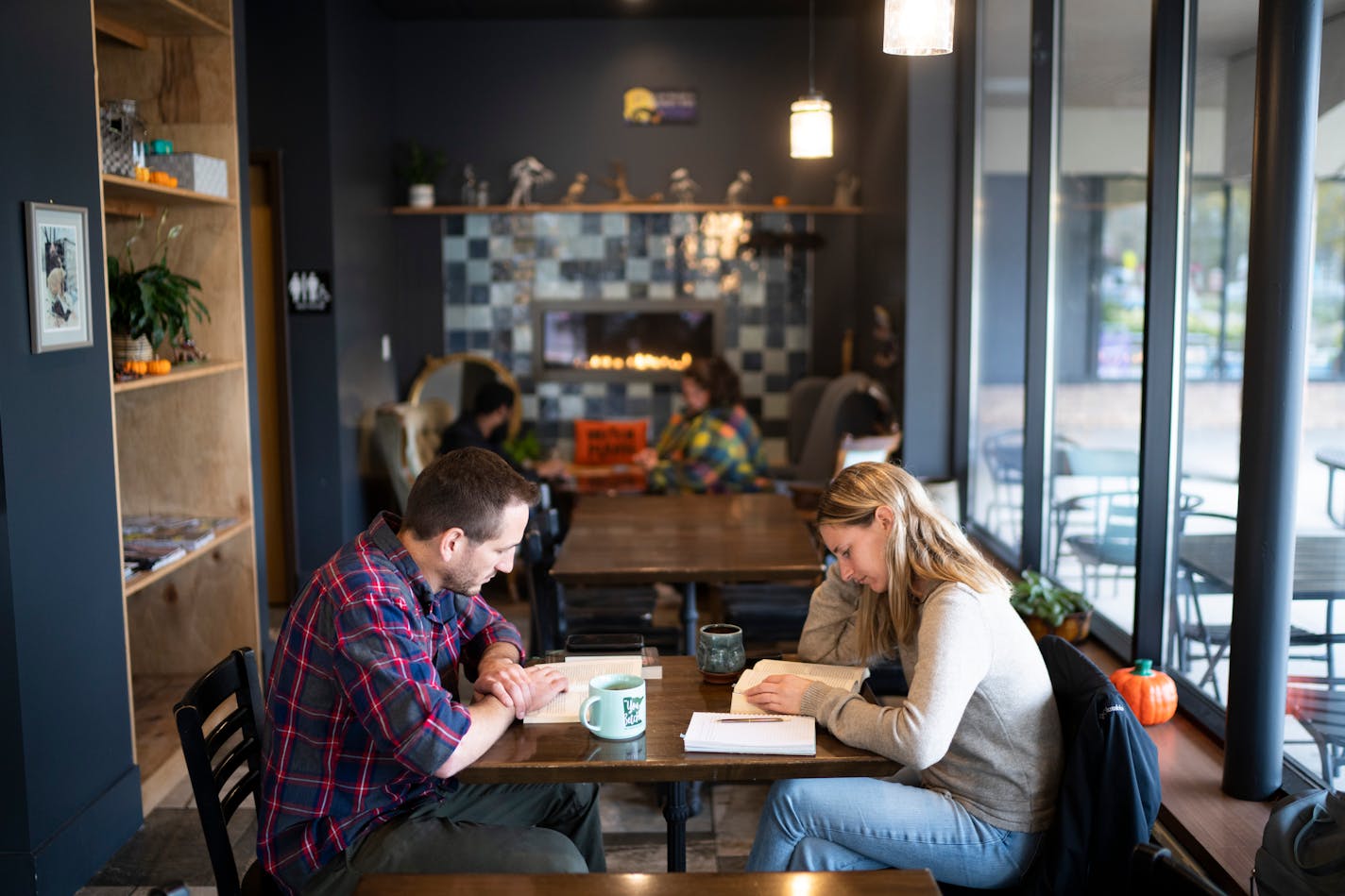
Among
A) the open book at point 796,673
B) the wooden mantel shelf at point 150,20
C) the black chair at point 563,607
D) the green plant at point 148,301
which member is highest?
the wooden mantel shelf at point 150,20

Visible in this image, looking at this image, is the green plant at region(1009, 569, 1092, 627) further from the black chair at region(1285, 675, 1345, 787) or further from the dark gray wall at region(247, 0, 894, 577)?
the dark gray wall at region(247, 0, 894, 577)

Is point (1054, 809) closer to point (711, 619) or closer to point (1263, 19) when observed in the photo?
point (1263, 19)

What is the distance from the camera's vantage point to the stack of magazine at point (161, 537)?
387 centimetres

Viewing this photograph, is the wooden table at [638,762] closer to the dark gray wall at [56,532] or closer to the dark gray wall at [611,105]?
the dark gray wall at [56,532]

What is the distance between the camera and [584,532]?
429cm

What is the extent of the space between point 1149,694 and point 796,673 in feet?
3.85

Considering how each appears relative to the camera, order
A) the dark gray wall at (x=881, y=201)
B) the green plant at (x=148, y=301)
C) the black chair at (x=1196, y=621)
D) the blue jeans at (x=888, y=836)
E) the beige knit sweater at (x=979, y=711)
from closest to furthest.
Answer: the beige knit sweater at (x=979, y=711), the blue jeans at (x=888, y=836), the black chair at (x=1196, y=621), the green plant at (x=148, y=301), the dark gray wall at (x=881, y=201)

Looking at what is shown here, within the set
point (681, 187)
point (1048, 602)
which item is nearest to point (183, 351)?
point (1048, 602)

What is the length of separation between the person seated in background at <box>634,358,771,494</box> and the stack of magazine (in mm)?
1939

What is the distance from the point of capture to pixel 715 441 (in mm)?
5539

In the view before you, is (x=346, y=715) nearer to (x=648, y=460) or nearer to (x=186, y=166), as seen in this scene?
(x=186, y=166)

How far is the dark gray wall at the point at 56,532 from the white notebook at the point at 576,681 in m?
1.40

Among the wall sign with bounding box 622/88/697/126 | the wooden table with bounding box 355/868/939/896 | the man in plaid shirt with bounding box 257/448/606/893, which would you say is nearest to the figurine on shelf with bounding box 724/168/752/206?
the wall sign with bounding box 622/88/697/126

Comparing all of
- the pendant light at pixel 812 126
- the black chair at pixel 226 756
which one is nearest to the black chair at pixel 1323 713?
the black chair at pixel 226 756
